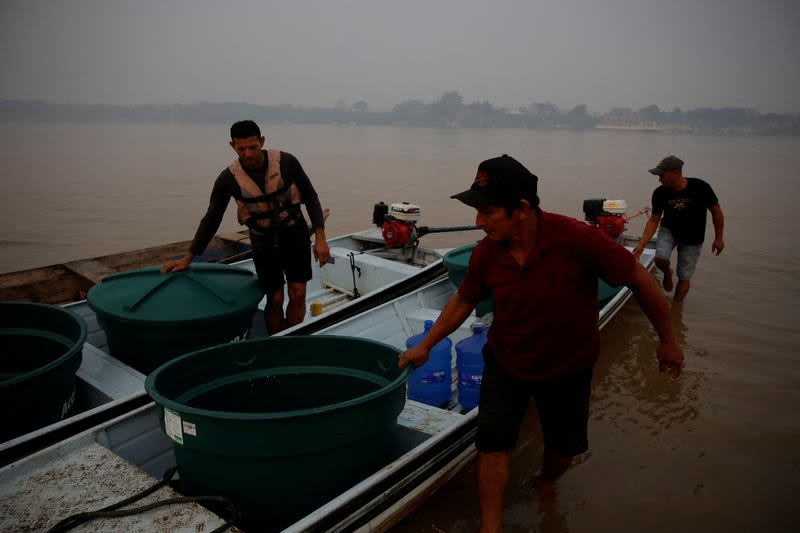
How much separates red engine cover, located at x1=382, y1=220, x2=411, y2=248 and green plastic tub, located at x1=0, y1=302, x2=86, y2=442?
3.83 metres

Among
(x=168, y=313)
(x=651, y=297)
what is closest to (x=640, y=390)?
(x=651, y=297)

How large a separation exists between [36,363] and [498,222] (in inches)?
129

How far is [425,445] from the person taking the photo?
282 cm

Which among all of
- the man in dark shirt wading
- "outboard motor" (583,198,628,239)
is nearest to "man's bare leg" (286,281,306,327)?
the man in dark shirt wading

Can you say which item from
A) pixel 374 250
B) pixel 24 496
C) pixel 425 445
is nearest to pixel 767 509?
pixel 425 445

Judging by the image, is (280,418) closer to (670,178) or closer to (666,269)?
(670,178)

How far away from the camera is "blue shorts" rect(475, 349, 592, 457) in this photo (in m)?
2.57

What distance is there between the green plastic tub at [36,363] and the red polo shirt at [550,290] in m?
2.21

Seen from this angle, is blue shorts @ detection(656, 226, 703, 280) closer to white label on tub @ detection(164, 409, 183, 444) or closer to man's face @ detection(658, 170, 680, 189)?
man's face @ detection(658, 170, 680, 189)

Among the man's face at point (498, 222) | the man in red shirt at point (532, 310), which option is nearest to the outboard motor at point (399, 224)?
the man in red shirt at point (532, 310)

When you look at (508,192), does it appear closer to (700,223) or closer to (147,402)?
(147,402)

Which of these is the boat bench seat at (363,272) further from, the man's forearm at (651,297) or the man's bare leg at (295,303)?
the man's forearm at (651,297)

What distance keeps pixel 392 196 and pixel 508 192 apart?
17565 millimetres

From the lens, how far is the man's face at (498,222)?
2225 mm
